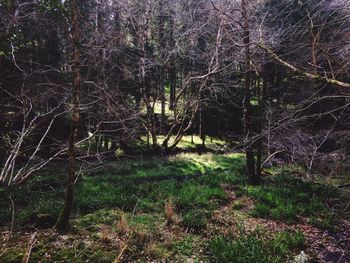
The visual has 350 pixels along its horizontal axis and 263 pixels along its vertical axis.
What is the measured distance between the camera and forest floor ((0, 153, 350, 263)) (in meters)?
7.70

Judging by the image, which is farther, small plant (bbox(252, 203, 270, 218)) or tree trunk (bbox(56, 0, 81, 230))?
small plant (bbox(252, 203, 270, 218))

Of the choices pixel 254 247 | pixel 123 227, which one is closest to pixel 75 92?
pixel 123 227

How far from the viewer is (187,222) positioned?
9508 mm

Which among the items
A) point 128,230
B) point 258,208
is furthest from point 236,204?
point 128,230

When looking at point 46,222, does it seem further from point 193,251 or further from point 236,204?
point 236,204

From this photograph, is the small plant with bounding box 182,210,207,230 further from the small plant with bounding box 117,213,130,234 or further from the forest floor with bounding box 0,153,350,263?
the small plant with bounding box 117,213,130,234

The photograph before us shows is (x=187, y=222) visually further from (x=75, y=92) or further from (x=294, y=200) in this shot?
(x=75, y=92)

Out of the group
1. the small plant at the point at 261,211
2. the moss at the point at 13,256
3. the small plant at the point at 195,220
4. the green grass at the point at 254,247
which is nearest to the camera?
the moss at the point at 13,256

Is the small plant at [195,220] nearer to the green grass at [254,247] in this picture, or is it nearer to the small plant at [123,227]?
the green grass at [254,247]

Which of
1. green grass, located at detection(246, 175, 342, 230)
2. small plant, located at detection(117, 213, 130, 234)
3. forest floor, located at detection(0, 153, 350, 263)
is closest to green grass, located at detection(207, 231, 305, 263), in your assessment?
forest floor, located at detection(0, 153, 350, 263)

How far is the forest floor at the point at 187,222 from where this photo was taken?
25.2 feet

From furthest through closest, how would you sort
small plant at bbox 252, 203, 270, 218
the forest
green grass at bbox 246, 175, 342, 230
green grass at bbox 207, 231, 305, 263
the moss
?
small plant at bbox 252, 203, 270, 218, green grass at bbox 246, 175, 342, 230, green grass at bbox 207, 231, 305, 263, the forest, the moss

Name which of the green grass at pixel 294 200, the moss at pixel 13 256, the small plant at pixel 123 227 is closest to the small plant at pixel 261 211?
the green grass at pixel 294 200

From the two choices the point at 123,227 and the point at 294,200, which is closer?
the point at 123,227
